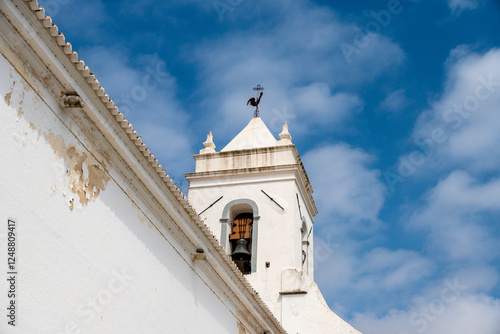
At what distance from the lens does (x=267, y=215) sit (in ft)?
49.2

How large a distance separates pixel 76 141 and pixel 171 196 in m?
2.03

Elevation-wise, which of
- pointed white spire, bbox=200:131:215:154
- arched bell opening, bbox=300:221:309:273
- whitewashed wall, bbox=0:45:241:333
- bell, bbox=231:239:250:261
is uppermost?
pointed white spire, bbox=200:131:215:154

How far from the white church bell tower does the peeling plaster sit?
749 cm

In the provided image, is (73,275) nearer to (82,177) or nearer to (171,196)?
(82,177)

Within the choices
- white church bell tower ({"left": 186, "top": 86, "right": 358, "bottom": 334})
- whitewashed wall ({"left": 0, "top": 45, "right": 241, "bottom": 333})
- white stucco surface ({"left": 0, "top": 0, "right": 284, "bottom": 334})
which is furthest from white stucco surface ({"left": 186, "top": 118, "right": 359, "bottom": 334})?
whitewashed wall ({"left": 0, "top": 45, "right": 241, "bottom": 333})

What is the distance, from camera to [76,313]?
6.33m

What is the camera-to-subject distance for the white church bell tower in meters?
14.1

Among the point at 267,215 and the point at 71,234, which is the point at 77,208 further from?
the point at 267,215

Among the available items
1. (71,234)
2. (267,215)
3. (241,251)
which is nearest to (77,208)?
(71,234)

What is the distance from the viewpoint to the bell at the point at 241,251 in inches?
564

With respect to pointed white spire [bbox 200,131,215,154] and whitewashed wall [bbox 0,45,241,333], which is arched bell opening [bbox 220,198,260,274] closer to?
pointed white spire [bbox 200,131,215,154]

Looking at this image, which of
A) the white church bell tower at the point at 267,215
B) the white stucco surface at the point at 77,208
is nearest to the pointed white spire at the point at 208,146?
the white church bell tower at the point at 267,215

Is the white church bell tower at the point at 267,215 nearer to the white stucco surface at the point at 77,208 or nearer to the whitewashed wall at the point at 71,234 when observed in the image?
the white stucco surface at the point at 77,208

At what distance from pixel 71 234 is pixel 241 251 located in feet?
26.6
